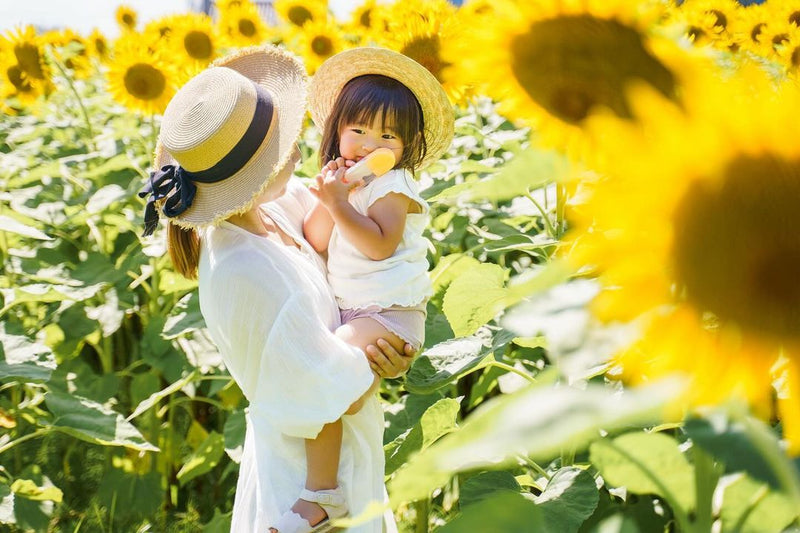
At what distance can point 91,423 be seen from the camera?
6.25ft

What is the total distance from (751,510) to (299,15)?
3427 mm

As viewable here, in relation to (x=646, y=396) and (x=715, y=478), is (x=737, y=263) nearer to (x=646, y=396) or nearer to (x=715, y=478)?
(x=646, y=396)

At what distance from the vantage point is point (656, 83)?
0.53 metres

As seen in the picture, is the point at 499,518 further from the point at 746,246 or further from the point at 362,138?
the point at 362,138

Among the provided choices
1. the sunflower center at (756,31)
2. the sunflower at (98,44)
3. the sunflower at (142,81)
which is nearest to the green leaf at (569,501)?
the sunflower center at (756,31)

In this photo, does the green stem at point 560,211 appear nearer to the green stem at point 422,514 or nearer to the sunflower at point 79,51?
the green stem at point 422,514


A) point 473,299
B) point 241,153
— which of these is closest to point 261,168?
point 241,153

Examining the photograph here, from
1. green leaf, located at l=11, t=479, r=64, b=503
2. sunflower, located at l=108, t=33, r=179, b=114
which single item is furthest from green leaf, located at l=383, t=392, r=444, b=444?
sunflower, located at l=108, t=33, r=179, b=114

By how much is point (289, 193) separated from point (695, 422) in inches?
46.4

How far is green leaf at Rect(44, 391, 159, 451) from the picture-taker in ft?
6.13

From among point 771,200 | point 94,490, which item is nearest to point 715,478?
point 771,200

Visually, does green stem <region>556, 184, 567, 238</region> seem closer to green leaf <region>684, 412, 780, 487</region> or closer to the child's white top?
the child's white top

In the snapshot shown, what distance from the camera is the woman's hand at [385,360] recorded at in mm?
1330

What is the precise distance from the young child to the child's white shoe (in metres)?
0.01
